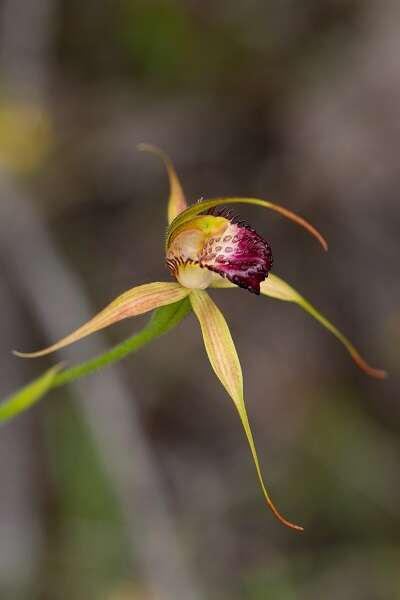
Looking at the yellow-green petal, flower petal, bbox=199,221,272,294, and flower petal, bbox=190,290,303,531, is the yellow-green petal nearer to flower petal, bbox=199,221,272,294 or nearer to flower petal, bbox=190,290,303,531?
flower petal, bbox=190,290,303,531

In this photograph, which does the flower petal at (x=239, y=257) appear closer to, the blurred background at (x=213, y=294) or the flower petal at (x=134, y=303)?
the flower petal at (x=134, y=303)

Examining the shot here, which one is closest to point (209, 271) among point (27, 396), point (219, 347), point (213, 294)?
point (219, 347)

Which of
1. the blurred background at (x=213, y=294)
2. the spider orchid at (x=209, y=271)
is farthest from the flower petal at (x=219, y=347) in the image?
the blurred background at (x=213, y=294)

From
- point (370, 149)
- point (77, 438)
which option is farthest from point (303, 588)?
point (370, 149)

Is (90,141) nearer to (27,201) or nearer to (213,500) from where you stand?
(27,201)

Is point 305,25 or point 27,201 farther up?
point 305,25
